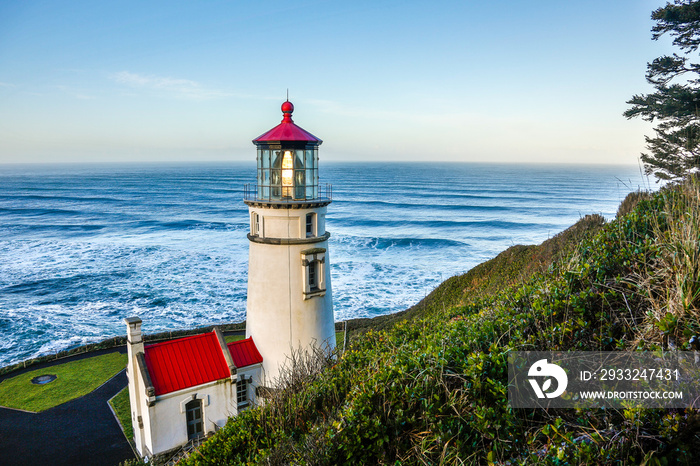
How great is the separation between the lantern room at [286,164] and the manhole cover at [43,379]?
10.9 metres

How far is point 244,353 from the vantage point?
1094 centimetres

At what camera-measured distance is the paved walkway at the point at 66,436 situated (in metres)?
10.8

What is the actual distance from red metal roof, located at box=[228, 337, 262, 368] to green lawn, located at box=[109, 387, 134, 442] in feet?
13.3

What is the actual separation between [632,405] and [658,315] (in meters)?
0.98

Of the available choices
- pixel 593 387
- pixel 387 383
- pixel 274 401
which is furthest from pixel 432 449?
pixel 274 401

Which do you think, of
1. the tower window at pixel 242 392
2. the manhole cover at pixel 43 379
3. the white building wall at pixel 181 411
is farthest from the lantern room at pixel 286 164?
the manhole cover at pixel 43 379

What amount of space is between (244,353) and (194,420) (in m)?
1.88

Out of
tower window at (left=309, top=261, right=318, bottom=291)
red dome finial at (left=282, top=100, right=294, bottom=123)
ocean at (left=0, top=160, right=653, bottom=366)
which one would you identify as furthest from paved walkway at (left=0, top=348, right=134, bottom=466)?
red dome finial at (left=282, top=100, right=294, bottom=123)

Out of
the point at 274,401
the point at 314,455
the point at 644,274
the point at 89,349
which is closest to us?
the point at 314,455

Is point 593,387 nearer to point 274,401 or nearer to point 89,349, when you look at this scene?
point 274,401

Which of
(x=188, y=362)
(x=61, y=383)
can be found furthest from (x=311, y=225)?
(x=61, y=383)

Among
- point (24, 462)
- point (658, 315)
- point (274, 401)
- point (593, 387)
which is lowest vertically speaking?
point (24, 462)

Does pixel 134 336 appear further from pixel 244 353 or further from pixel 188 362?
pixel 244 353

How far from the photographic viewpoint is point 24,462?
10602mm
